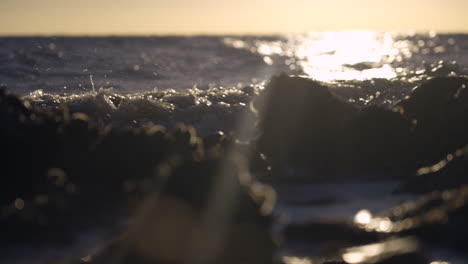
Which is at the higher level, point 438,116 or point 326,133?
point 438,116

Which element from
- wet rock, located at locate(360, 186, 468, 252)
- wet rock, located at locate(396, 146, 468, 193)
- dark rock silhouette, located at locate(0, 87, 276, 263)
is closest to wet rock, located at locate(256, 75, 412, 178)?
dark rock silhouette, located at locate(0, 87, 276, 263)

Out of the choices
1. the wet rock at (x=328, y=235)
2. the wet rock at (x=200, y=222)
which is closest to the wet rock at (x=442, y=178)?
the wet rock at (x=328, y=235)

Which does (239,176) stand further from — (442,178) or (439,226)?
(442,178)

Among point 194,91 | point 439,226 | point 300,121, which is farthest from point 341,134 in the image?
point 194,91

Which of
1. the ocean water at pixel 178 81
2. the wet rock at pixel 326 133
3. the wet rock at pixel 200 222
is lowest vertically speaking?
the wet rock at pixel 200 222

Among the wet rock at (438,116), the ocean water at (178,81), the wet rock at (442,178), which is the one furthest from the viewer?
the ocean water at (178,81)

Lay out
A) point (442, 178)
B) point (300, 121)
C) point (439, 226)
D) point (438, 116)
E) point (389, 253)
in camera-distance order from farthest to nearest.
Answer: point (438, 116) < point (300, 121) < point (442, 178) < point (439, 226) < point (389, 253)

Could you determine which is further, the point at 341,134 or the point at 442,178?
the point at 341,134

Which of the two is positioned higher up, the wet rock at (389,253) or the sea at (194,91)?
the sea at (194,91)

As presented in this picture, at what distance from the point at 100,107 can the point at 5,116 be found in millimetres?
5579

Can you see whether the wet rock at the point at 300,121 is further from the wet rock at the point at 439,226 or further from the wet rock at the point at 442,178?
the wet rock at the point at 439,226

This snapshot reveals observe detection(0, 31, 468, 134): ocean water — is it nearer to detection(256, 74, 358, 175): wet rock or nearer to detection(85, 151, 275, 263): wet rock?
detection(256, 74, 358, 175): wet rock

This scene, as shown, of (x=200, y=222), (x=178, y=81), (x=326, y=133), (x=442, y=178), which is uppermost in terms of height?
(x=178, y=81)

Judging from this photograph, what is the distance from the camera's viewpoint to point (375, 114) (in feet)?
22.5
